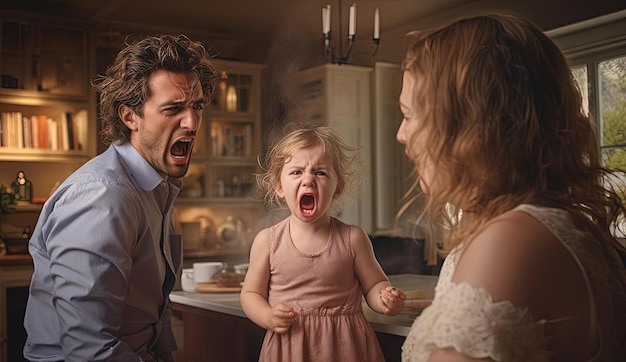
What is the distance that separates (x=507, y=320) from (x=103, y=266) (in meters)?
0.90

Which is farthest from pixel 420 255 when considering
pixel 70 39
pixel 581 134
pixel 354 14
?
pixel 581 134

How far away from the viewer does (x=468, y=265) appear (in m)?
0.74

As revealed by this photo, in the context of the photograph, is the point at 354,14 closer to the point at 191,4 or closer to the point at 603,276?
the point at 191,4

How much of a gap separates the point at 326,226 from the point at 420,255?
1.91 m

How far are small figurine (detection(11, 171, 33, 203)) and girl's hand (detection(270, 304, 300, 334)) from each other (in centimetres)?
267

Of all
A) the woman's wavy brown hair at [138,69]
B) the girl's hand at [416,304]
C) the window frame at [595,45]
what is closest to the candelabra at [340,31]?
the window frame at [595,45]

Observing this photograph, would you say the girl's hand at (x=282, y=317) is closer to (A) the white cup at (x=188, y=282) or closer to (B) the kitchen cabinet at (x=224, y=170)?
(A) the white cup at (x=188, y=282)

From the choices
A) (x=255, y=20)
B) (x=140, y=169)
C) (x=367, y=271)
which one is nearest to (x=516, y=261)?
(x=367, y=271)

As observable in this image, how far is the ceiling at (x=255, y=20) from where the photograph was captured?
3807 millimetres

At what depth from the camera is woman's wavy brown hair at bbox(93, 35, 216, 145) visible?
1.68 metres

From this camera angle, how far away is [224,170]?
4.69 meters

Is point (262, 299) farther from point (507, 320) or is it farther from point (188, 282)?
point (507, 320)

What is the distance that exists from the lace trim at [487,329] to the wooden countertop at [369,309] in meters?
0.87

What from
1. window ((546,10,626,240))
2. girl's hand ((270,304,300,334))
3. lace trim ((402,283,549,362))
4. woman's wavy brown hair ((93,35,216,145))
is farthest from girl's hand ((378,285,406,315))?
window ((546,10,626,240))
